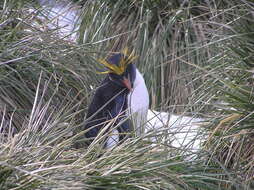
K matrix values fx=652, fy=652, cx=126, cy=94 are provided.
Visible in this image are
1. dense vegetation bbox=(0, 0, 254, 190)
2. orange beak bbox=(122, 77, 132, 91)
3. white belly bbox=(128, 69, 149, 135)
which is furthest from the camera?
orange beak bbox=(122, 77, 132, 91)

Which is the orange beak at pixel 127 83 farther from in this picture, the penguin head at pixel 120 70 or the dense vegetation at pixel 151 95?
the dense vegetation at pixel 151 95

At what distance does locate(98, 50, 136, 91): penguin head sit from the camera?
153 inches

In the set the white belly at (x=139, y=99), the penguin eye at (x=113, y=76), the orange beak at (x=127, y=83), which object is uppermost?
the penguin eye at (x=113, y=76)

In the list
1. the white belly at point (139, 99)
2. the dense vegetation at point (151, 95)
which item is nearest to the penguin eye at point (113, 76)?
the white belly at point (139, 99)

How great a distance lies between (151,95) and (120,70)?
4.38ft

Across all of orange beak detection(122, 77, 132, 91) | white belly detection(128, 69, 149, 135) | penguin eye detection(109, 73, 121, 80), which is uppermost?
penguin eye detection(109, 73, 121, 80)

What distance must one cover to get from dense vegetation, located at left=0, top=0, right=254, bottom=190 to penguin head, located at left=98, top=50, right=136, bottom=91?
30 centimetres

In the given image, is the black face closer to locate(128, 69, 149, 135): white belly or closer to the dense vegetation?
locate(128, 69, 149, 135): white belly

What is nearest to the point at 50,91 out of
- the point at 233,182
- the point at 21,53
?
the point at 21,53

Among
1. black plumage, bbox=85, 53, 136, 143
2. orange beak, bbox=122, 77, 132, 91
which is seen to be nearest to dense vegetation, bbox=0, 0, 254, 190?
black plumage, bbox=85, 53, 136, 143

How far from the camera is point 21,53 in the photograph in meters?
3.97

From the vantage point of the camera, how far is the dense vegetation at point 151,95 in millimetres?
2479

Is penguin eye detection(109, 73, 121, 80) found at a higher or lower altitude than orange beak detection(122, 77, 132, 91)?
higher

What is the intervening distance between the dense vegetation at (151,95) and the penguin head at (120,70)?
301 millimetres
